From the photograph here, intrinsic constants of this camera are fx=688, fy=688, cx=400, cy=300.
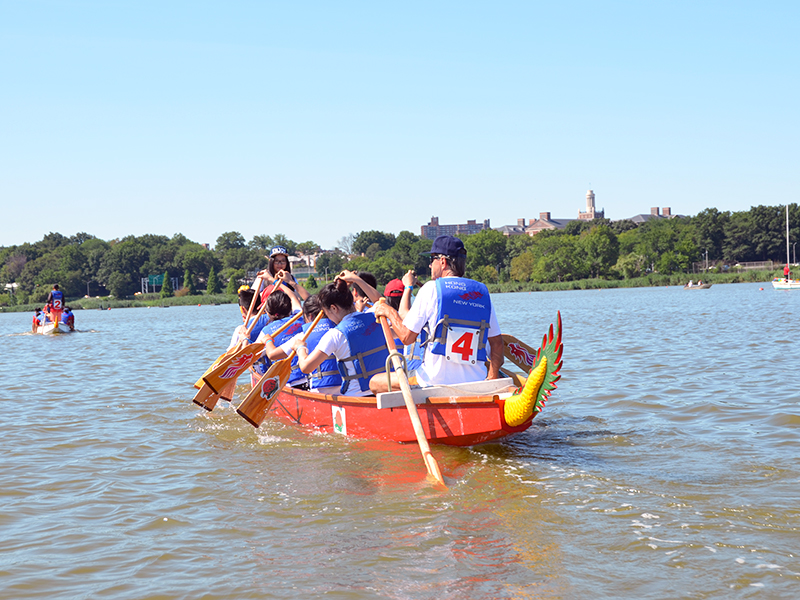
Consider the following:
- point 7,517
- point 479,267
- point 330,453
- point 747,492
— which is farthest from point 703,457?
point 479,267

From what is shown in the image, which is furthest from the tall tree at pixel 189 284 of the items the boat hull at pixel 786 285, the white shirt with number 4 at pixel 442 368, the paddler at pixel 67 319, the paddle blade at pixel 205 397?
the white shirt with number 4 at pixel 442 368

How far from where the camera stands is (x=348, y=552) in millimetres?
4465

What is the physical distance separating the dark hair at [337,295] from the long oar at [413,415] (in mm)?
750

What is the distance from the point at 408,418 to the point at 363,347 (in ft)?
3.42

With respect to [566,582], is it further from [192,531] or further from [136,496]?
[136,496]

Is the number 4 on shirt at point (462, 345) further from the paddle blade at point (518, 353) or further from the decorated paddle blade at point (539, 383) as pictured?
the paddle blade at point (518, 353)

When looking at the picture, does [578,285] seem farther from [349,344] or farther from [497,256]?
[349,344]

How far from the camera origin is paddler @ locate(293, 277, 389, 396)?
7.06 metres

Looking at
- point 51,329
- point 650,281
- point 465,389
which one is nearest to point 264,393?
point 465,389

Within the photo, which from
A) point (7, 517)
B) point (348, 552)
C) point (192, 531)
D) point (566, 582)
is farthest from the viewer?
point (7, 517)

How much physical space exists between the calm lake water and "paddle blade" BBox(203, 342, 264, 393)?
67cm

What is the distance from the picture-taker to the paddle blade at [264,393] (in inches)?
301

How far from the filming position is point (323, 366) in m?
8.09

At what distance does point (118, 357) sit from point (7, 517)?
14960 millimetres
